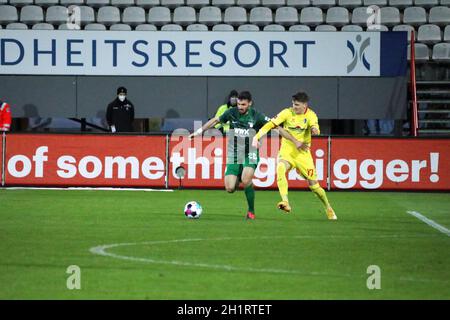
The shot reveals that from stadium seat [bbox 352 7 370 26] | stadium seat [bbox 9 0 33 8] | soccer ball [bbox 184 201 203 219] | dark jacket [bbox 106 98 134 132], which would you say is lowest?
soccer ball [bbox 184 201 203 219]

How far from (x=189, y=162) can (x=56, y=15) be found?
660 cm

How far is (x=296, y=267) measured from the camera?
36.0ft

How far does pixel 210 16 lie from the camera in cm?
2816

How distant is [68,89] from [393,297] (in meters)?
19.3

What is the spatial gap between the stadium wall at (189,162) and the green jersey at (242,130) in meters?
6.55

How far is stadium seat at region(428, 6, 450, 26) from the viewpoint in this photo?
91.4 feet

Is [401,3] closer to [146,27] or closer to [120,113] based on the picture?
[146,27]

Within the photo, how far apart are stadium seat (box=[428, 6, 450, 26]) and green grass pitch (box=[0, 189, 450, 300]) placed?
8.44m

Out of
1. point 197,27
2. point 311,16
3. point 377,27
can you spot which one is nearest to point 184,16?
Answer: point 197,27

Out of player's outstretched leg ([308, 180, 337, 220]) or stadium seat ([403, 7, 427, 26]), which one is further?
stadium seat ([403, 7, 427, 26])

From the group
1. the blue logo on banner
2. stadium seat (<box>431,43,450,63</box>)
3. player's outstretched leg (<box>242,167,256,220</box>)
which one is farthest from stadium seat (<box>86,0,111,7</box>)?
player's outstretched leg (<box>242,167,256,220</box>)

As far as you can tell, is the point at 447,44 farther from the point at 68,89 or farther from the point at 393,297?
the point at 393,297

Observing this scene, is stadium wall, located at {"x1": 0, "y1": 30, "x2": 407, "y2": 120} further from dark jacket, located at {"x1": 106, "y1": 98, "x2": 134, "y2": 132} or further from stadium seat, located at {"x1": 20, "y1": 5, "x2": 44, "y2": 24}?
stadium seat, located at {"x1": 20, "y1": 5, "x2": 44, "y2": 24}
